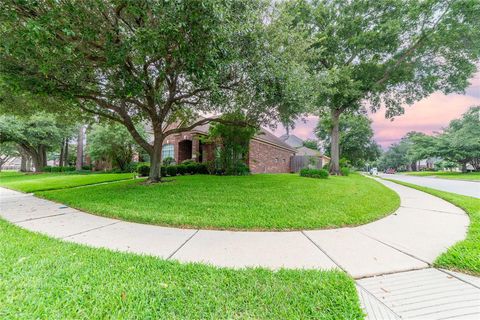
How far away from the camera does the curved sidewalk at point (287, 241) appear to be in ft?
8.42

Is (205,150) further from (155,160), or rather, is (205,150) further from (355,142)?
(355,142)

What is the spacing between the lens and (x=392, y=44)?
37.3 ft

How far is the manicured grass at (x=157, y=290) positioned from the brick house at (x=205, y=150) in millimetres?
9585

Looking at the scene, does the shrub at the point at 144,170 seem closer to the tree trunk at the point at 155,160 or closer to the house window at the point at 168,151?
the house window at the point at 168,151

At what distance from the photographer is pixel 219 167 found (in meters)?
11.4

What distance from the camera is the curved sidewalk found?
8.42ft

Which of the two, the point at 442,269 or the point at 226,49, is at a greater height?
the point at 226,49

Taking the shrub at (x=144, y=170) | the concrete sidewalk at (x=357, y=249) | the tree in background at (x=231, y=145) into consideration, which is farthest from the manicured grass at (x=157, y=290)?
the shrub at (x=144, y=170)

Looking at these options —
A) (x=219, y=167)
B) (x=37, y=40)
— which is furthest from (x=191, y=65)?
(x=219, y=167)

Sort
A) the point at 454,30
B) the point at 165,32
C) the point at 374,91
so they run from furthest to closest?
the point at 374,91 < the point at 454,30 < the point at 165,32

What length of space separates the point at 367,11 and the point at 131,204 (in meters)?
15.1

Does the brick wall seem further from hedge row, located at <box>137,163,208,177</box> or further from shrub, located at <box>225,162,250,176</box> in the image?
hedge row, located at <box>137,163,208,177</box>

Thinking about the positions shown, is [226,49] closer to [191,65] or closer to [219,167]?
[191,65]

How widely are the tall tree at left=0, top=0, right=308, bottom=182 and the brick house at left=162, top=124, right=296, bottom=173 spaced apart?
246 inches
